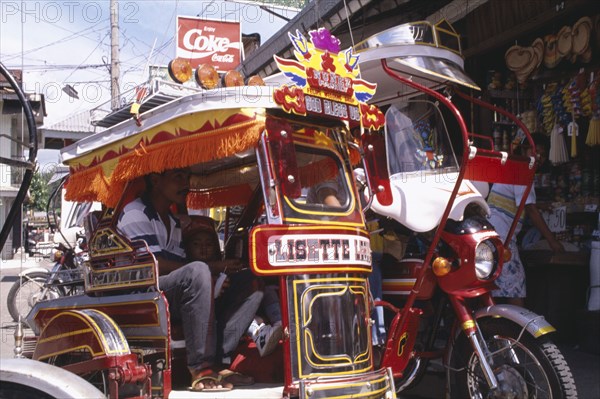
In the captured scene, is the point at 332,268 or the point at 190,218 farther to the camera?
the point at 190,218

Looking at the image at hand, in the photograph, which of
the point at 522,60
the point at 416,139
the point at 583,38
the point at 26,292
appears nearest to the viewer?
the point at 416,139

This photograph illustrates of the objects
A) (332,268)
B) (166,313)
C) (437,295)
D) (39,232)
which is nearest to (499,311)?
(437,295)

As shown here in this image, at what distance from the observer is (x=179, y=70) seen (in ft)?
13.1

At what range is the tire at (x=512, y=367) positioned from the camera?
3.85 m

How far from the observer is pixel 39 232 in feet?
95.8

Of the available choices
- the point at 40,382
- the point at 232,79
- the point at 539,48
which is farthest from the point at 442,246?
the point at 539,48

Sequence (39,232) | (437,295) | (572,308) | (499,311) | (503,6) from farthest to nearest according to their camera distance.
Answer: (39,232), (503,6), (572,308), (437,295), (499,311)

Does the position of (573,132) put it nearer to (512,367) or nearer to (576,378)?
(576,378)

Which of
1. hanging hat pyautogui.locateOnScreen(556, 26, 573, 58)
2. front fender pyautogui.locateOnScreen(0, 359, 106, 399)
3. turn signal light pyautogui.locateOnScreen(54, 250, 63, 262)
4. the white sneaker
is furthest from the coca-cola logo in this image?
front fender pyautogui.locateOnScreen(0, 359, 106, 399)

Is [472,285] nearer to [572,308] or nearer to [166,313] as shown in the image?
[166,313]

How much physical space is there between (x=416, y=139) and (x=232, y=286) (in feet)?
5.85

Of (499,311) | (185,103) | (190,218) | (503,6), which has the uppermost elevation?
(503,6)

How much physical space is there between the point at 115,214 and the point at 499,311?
2567 millimetres

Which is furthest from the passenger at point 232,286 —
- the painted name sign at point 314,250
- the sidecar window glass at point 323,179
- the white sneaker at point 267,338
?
the sidecar window glass at point 323,179
